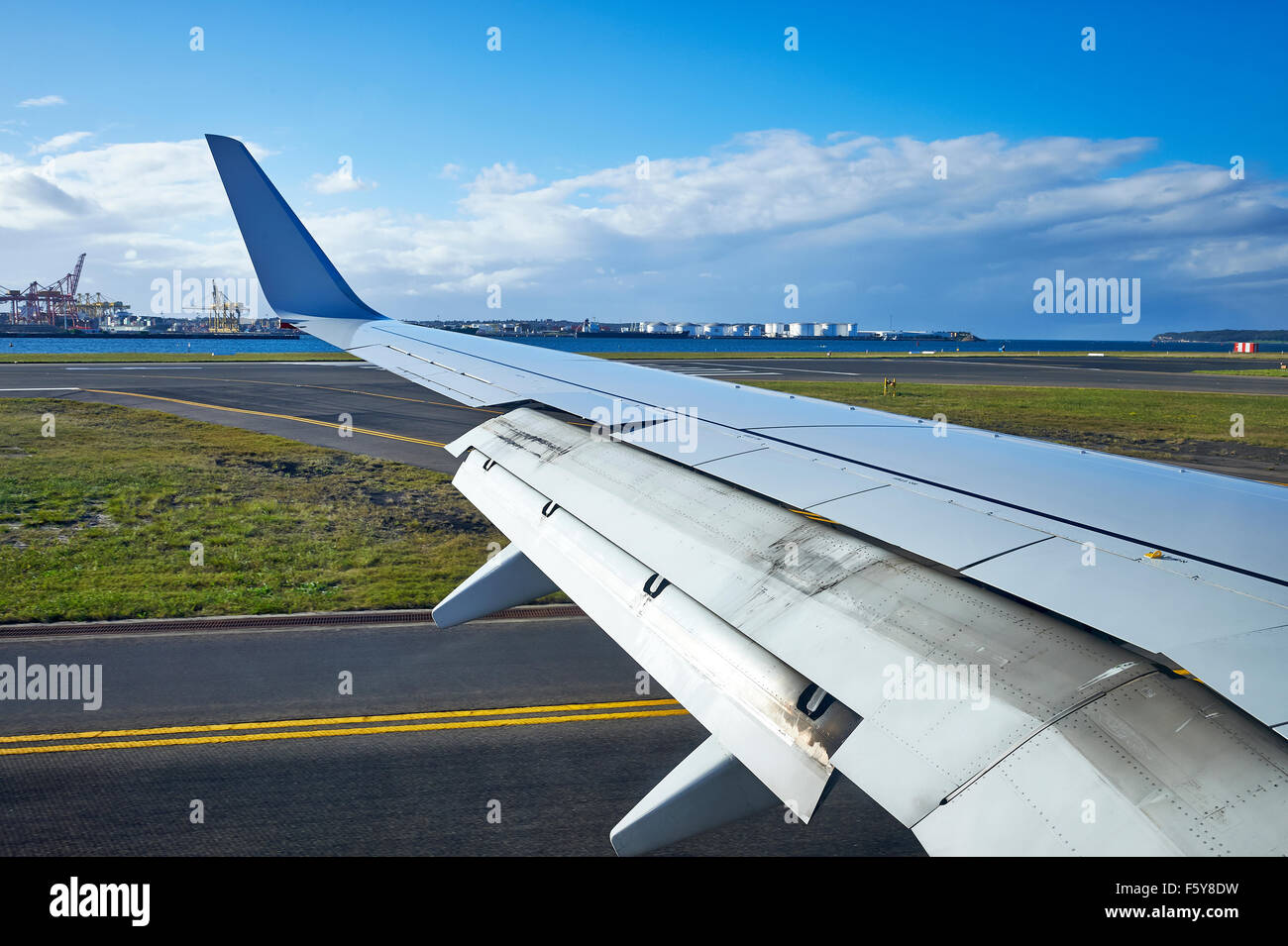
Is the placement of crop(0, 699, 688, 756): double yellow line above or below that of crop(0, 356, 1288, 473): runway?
below

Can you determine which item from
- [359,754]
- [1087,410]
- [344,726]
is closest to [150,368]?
[344,726]

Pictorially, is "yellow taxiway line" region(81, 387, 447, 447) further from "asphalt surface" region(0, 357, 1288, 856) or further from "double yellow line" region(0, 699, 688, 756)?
"double yellow line" region(0, 699, 688, 756)

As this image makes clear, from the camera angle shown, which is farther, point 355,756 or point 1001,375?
point 1001,375

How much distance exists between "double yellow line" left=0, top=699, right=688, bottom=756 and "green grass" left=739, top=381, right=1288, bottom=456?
61.7 ft

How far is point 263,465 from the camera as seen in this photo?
1730 cm

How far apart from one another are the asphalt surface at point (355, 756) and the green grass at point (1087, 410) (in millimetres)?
18942

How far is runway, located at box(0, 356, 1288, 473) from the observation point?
2167cm

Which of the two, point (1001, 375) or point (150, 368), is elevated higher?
point (150, 368)

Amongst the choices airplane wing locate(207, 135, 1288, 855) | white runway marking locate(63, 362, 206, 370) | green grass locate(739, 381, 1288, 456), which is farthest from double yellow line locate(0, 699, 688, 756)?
white runway marking locate(63, 362, 206, 370)

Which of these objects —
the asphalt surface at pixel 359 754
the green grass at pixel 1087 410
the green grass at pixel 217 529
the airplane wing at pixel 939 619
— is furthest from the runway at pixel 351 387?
the airplane wing at pixel 939 619

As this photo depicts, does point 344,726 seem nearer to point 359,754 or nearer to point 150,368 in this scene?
point 359,754

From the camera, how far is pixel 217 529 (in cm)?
1264

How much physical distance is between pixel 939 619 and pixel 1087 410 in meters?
31.6
